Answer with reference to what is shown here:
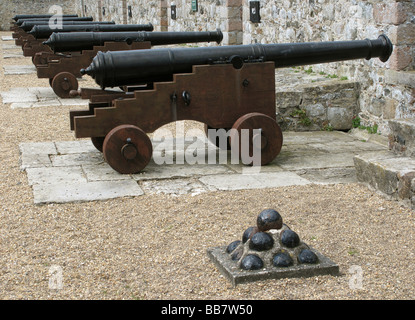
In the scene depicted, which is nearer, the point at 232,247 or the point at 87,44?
the point at 232,247

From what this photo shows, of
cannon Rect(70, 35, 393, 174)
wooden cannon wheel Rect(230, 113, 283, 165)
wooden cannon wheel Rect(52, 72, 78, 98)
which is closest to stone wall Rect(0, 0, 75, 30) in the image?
wooden cannon wheel Rect(52, 72, 78, 98)

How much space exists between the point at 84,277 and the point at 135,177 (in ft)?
6.34

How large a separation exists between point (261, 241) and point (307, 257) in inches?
9.8

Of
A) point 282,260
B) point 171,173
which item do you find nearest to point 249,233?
point 282,260

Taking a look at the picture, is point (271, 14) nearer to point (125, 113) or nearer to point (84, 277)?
point (125, 113)

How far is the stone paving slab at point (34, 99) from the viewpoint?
9531 millimetres

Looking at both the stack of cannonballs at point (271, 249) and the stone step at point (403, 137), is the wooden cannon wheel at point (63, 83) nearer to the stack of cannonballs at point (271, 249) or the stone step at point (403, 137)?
the stone step at point (403, 137)

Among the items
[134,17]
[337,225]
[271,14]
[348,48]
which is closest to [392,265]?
[337,225]

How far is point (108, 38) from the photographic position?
9.52 meters

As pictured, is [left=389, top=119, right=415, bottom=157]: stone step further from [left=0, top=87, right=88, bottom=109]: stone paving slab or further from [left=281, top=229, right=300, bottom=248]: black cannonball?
[left=0, top=87, right=88, bottom=109]: stone paving slab

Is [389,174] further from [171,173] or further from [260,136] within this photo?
[171,173]

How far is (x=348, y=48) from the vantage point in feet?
19.3

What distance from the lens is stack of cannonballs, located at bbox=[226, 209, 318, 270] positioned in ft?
10.8

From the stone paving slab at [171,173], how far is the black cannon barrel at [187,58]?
30.5 inches
